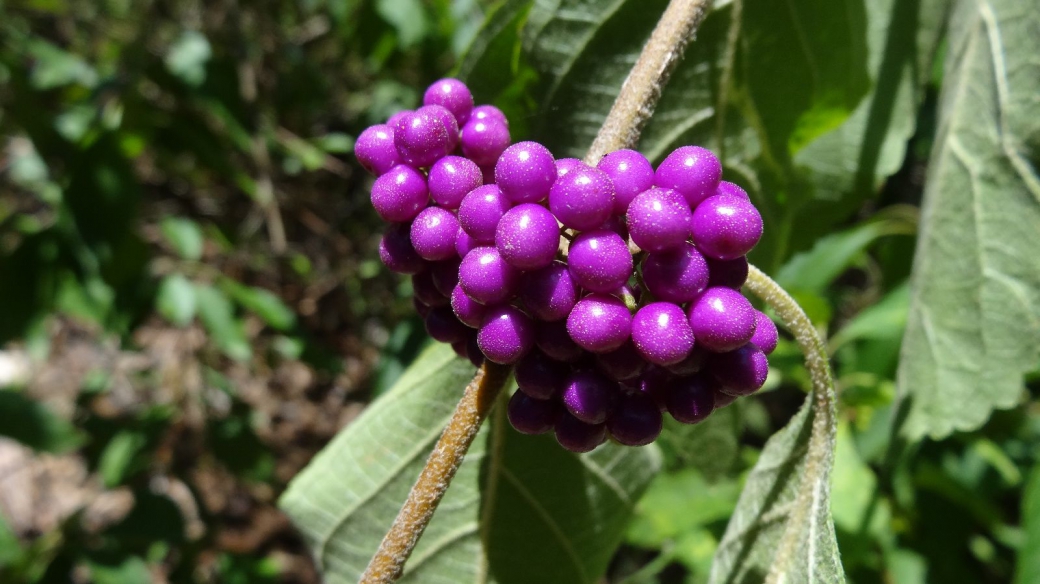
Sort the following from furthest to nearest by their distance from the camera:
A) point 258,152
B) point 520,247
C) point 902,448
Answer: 1. point 258,152
2. point 902,448
3. point 520,247

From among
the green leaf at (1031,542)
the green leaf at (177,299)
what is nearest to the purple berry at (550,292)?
the green leaf at (1031,542)

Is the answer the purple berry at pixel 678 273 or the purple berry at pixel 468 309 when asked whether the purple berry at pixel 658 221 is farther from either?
the purple berry at pixel 468 309

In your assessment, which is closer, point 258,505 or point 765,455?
point 765,455

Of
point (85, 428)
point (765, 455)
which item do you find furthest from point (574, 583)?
point (85, 428)

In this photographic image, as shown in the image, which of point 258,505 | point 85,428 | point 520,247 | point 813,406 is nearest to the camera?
point 520,247

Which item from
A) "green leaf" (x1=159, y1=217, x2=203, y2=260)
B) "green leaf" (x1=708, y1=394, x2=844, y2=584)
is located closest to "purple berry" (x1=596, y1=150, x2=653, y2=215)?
"green leaf" (x1=708, y1=394, x2=844, y2=584)

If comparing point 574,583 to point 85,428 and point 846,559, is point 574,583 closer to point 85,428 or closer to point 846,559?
point 846,559

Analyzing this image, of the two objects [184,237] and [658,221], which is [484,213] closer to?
[658,221]

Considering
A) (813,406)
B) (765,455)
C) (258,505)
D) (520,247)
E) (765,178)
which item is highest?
(520,247)
